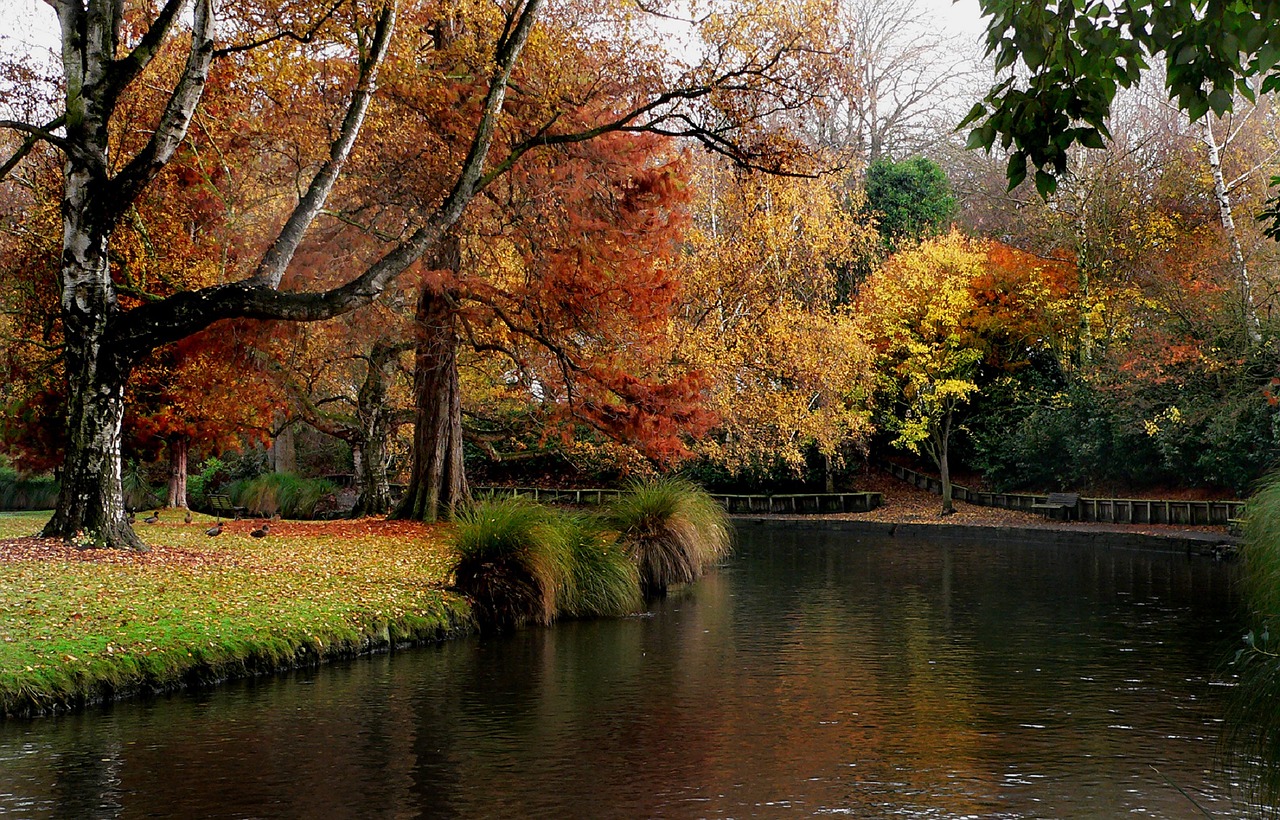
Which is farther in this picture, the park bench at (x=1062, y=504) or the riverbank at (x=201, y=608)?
the park bench at (x=1062, y=504)

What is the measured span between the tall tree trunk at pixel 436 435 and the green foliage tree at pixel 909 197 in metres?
19.2

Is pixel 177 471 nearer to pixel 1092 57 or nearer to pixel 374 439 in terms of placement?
pixel 374 439

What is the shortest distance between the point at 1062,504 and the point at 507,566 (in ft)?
57.2

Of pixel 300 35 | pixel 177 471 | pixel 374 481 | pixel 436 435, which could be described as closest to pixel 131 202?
pixel 300 35

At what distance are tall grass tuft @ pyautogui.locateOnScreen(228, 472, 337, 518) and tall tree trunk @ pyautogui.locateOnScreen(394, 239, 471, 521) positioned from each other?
347 inches

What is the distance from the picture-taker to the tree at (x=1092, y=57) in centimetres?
441

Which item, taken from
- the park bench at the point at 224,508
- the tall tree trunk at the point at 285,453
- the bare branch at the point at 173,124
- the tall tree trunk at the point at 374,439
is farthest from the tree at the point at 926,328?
the bare branch at the point at 173,124

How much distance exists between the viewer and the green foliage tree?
35.4 m

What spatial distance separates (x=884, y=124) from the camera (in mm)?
44000

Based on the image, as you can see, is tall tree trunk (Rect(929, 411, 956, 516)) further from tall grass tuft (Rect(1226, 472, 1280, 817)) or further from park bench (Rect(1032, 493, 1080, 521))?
tall grass tuft (Rect(1226, 472, 1280, 817))

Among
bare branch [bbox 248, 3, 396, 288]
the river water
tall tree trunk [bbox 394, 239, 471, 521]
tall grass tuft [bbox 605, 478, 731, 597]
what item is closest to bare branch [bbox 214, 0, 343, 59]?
bare branch [bbox 248, 3, 396, 288]

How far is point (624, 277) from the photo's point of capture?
17797mm

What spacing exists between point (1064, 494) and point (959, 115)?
1864 cm

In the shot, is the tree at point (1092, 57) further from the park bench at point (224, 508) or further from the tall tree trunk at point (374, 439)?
the park bench at point (224, 508)
